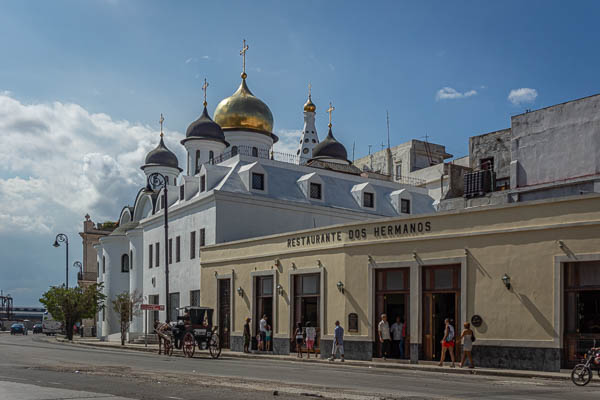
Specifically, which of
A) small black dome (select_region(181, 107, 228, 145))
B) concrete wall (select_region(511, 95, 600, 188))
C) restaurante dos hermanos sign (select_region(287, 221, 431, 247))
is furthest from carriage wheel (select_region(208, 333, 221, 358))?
small black dome (select_region(181, 107, 228, 145))

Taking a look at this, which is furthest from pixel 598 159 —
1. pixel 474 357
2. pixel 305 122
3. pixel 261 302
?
pixel 305 122

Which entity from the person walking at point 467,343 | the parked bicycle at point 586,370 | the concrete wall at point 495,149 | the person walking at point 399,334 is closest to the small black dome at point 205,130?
the concrete wall at point 495,149

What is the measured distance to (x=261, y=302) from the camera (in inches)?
1318

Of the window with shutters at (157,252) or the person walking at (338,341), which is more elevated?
the window with shutters at (157,252)

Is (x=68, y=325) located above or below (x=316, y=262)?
below

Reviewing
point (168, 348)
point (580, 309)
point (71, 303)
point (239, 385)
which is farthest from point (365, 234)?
point (71, 303)

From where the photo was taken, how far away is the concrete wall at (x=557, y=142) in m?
28.2

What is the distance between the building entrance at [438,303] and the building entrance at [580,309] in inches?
161

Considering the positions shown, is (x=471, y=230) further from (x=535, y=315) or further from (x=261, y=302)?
(x=261, y=302)

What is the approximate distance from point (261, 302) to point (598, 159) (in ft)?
53.1

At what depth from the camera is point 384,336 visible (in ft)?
85.5

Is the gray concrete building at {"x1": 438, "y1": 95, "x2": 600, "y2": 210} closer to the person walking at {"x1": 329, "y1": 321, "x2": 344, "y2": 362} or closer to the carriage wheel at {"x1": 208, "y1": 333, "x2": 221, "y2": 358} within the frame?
the person walking at {"x1": 329, "y1": 321, "x2": 344, "y2": 362}

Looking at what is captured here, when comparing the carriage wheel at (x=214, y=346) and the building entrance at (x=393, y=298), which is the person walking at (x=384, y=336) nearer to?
the building entrance at (x=393, y=298)

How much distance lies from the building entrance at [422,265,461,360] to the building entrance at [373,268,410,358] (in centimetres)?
86
